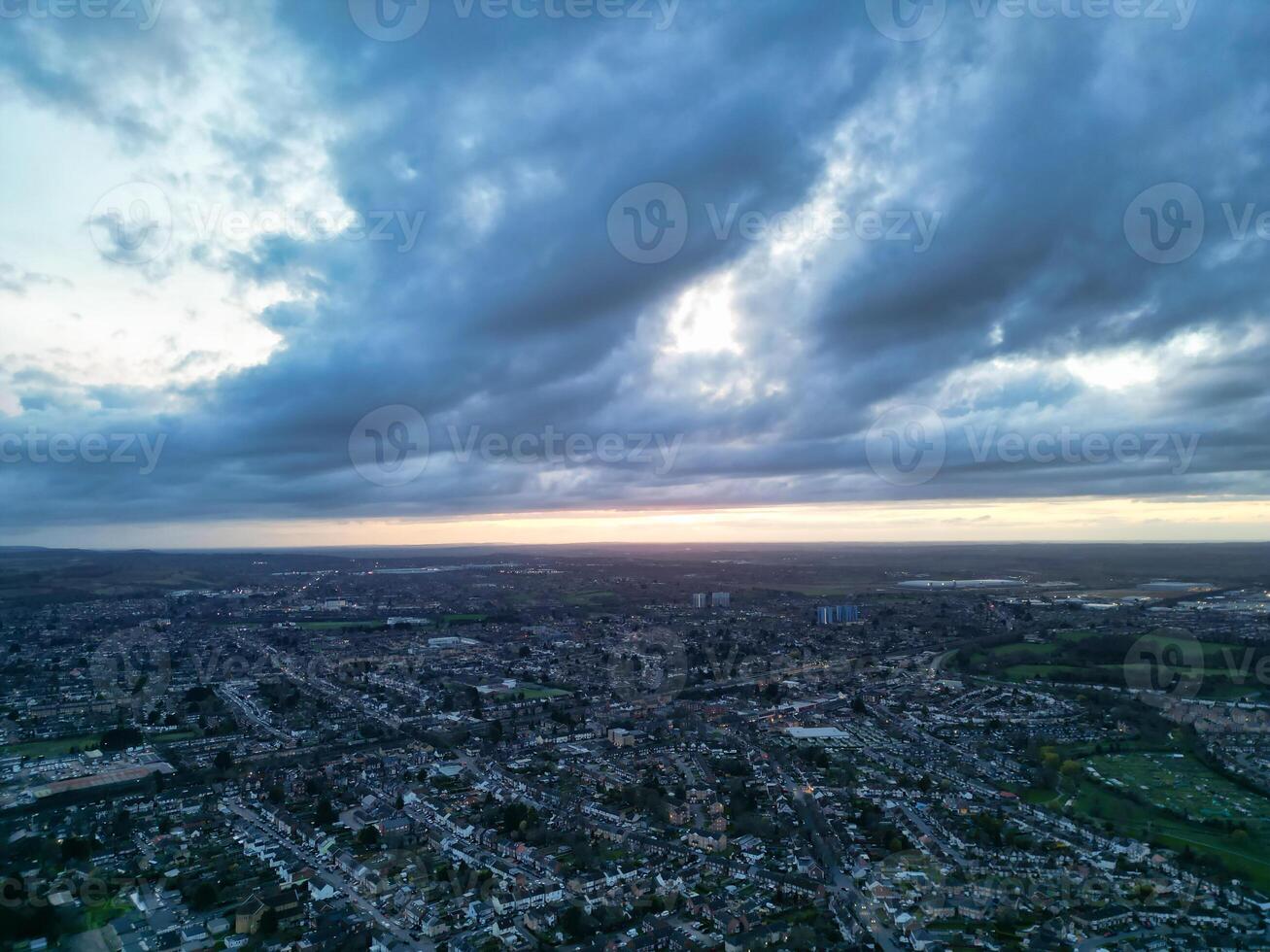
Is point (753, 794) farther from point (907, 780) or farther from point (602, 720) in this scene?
point (602, 720)

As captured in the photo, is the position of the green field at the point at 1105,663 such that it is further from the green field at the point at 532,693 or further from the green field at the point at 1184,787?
the green field at the point at 532,693

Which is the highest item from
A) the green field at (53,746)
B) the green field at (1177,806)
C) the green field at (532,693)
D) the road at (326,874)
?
the green field at (53,746)

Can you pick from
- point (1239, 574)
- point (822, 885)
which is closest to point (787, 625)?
point (822, 885)

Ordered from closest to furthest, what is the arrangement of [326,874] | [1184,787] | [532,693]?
[326,874] → [1184,787] → [532,693]

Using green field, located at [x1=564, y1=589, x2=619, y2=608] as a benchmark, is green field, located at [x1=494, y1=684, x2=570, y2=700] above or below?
below

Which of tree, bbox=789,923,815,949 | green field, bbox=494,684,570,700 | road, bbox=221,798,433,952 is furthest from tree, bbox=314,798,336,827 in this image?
green field, bbox=494,684,570,700

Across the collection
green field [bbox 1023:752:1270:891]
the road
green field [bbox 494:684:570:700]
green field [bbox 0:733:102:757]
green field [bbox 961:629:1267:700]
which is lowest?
green field [bbox 961:629:1267:700]

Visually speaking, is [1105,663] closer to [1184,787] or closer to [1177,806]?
[1184,787]

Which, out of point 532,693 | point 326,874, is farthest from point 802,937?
point 532,693

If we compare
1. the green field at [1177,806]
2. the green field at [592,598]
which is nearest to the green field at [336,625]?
the green field at [592,598]

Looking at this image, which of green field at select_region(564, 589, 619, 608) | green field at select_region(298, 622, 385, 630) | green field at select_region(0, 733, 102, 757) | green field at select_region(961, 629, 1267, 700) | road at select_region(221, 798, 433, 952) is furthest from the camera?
green field at select_region(564, 589, 619, 608)

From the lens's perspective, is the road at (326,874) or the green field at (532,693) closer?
the road at (326,874)

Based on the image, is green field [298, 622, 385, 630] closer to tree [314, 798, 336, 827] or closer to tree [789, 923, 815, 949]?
tree [314, 798, 336, 827]
